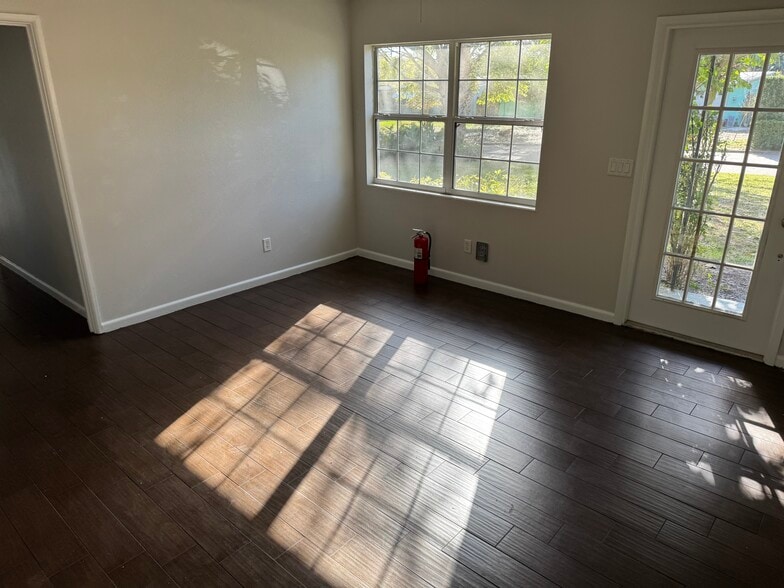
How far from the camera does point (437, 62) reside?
4676 mm

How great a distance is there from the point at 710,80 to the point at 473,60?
1827 millimetres

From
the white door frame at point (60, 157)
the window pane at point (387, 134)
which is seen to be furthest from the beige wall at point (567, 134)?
the white door frame at point (60, 157)

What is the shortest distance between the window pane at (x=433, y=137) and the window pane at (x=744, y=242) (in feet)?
8.07

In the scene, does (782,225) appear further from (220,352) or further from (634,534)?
(220,352)

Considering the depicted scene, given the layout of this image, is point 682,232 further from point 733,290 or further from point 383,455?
point 383,455

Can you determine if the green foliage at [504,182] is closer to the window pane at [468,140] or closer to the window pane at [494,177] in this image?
the window pane at [494,177]

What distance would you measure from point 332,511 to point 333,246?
11.8ft

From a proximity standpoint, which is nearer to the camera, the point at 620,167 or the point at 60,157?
the point at 60,157

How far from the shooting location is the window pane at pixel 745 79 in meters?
3.17

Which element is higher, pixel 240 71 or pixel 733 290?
pixel 240 71

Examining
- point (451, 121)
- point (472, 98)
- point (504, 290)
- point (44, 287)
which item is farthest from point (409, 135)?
point (44, 287)

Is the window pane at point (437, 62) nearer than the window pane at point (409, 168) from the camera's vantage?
Yes

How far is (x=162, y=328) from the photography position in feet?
13.3

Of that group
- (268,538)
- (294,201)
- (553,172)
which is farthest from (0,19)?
(553,172)
